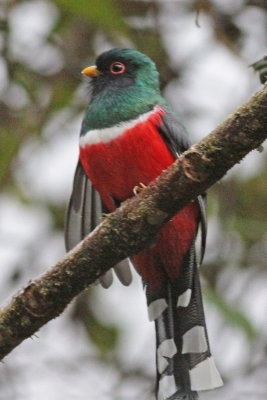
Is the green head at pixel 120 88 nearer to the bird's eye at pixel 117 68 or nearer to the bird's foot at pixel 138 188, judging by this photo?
the bird's eye at pixel 117 68

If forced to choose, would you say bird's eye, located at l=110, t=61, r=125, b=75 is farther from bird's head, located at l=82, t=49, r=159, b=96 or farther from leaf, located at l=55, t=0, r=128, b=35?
leaf, located at l=55, t=0, r=128, b=35

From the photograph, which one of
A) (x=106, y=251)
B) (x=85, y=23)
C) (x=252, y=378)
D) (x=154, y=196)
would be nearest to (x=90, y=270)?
(x=106, y=251)

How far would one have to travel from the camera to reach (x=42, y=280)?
11.3ft

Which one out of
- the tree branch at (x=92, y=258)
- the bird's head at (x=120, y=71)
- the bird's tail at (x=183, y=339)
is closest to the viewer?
the tree branch at (x=92, y=258)

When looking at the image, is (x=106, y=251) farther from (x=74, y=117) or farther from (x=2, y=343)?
(x=74, y=117)

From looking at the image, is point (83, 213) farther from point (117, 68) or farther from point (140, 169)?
point (117, 68)

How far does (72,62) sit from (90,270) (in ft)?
10.6

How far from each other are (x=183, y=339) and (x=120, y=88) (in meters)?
1.45

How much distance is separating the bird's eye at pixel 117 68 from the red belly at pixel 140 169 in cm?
65

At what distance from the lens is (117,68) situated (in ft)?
16.0

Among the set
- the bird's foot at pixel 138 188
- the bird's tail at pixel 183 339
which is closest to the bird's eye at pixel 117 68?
the bird's foot at pixel 138 188

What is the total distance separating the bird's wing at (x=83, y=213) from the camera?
462 cm

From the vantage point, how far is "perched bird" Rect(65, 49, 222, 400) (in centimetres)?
421

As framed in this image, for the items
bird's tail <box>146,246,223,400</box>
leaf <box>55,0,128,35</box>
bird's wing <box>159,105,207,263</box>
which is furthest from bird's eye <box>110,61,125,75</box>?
bird's tail <box>146,246,223,400</box>
